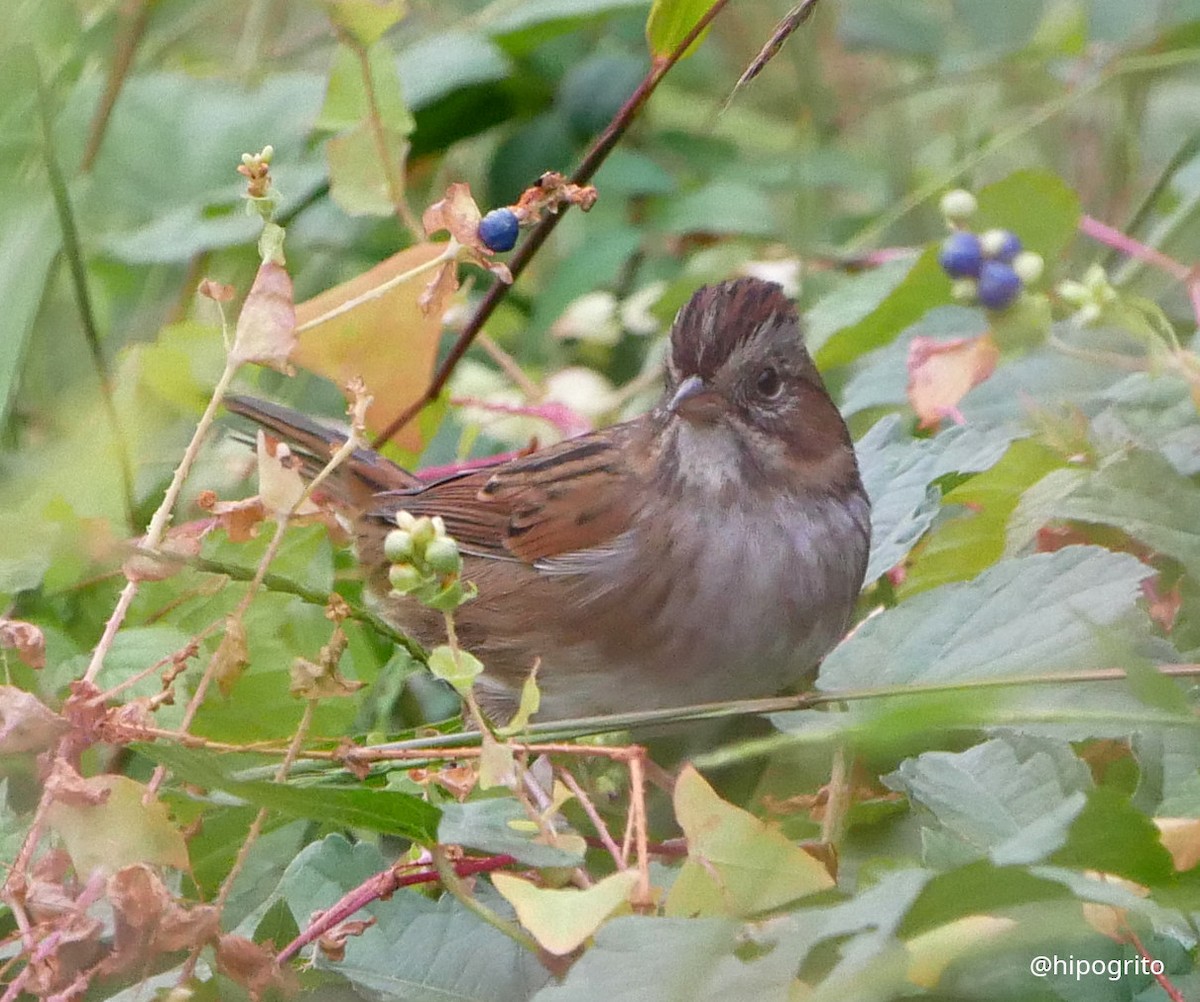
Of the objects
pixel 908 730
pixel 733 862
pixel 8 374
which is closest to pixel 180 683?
pixel 8 374

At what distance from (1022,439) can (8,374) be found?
3.51 ft

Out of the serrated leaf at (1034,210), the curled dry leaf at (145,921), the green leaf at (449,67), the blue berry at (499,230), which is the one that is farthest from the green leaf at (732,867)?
the green leaf at (449,67)

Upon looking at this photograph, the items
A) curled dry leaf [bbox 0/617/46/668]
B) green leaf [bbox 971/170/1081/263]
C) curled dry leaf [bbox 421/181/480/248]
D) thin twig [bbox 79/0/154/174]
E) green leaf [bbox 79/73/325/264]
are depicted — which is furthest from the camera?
green leaf [bbox 79/73/325/264]

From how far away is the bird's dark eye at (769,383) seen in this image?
222 cm

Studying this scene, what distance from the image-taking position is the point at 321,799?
127cm

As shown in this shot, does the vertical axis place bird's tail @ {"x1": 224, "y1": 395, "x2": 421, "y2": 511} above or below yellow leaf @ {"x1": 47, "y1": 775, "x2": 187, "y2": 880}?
below

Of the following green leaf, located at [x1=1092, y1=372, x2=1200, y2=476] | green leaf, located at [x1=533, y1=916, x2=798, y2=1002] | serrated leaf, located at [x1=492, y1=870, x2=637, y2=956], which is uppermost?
green leaf, located at [x1=533, y1=916, x2=798, y2=1002]

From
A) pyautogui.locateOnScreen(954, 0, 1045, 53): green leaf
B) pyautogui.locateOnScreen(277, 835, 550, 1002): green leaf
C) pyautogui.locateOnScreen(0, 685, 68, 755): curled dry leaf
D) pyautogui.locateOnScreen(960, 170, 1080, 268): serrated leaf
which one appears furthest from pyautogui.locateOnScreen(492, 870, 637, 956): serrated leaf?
pyautogui.locateOnScreen(954, 0, 1045, 53): green leaf

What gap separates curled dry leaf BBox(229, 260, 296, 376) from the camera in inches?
55.2

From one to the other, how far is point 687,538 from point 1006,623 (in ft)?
2.40

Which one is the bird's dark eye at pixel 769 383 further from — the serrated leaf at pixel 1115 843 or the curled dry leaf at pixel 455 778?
the serrated leaf at pixel 1115 843

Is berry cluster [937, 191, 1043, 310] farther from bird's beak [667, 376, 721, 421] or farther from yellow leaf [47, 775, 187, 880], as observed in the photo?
yellow leaf [47, 775, 187, 880]

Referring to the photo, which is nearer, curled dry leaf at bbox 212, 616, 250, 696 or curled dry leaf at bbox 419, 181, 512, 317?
curled dry leaf at bbox 212, 616, 250, 696

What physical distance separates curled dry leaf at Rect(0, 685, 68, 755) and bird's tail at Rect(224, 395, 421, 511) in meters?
0.96
